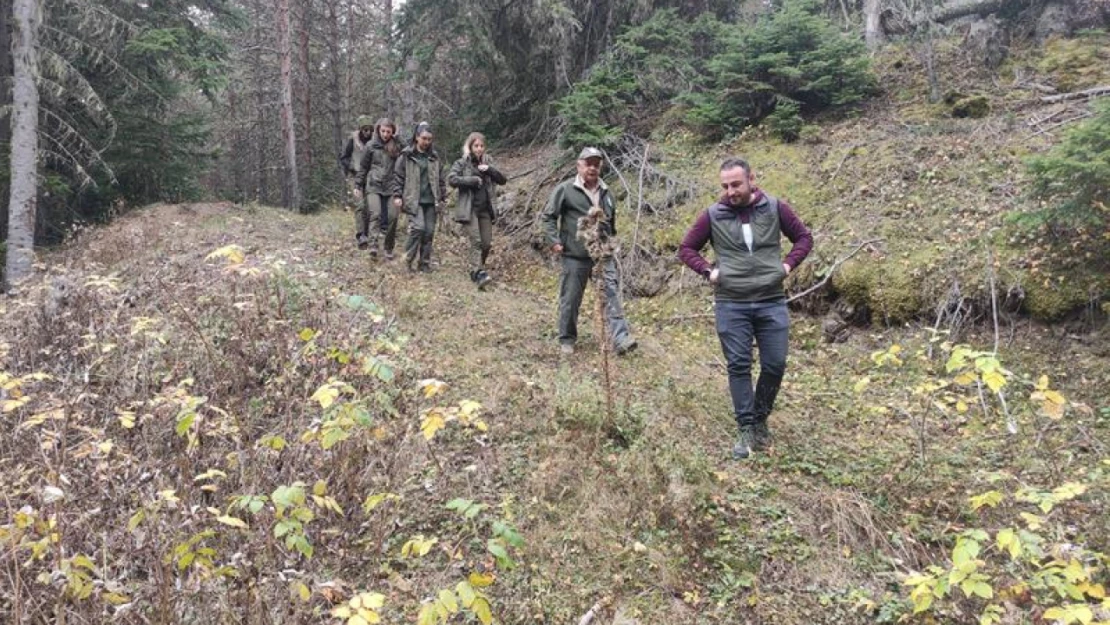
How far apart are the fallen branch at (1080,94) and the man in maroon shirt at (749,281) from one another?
261 inches

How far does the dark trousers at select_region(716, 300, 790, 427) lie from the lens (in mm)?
4734

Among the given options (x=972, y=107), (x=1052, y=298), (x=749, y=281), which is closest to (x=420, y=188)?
(x=749, y=281)

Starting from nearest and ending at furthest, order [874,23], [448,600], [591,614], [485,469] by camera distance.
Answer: [448,600], [591,614], [485,469], [874,23]

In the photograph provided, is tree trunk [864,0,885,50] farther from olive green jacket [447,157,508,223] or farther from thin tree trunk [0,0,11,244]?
thin tree trunk [0,0,11,244]

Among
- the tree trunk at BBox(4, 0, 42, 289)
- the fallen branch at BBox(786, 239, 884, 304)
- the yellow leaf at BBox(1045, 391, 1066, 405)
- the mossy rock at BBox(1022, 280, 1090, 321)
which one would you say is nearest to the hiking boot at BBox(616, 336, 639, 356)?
the fallen branch at BBox(786, 239, 884, 304)

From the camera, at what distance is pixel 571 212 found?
6.60 metres

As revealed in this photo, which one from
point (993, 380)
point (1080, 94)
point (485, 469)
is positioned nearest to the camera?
point (993, 380)

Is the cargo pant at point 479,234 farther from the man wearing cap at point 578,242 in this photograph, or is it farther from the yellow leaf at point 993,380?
the yellow leaf at point 993,380

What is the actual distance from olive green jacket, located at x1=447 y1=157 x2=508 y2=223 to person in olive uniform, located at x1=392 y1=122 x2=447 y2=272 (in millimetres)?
454

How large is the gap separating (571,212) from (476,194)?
119 inches

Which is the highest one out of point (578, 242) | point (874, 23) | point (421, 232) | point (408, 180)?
point (874, 23)

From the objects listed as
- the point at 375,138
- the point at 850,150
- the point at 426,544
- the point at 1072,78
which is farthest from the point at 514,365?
the point at 1072,78

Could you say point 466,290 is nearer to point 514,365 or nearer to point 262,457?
point 514,365

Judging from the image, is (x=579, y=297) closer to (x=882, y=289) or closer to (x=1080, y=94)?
(x=882, y=289)
